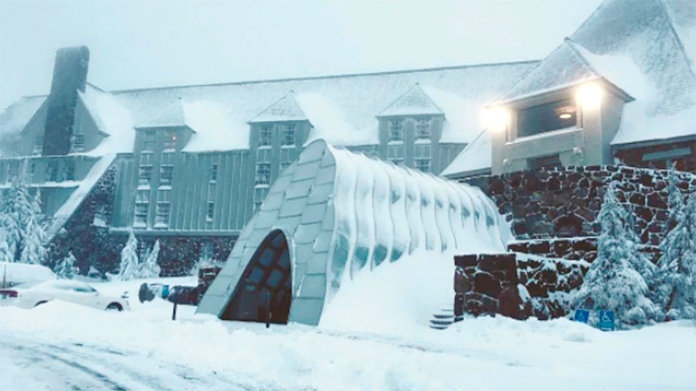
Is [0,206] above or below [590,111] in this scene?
below

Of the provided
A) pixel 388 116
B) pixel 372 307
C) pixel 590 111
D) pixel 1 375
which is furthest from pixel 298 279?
pixel 388 116

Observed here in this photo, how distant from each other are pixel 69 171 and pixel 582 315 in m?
40.2

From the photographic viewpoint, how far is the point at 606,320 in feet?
39.4

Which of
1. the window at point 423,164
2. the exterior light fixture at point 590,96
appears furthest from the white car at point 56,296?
the window at point 423,164

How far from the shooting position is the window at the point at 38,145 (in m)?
46.1

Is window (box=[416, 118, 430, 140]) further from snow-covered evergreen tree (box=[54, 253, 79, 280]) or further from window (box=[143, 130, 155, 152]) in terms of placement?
snow-covered evergreen tree (box=[54, 253, 79, 280])

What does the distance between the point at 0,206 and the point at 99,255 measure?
6.80m

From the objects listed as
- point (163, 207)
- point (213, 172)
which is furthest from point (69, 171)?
point (213, 172)

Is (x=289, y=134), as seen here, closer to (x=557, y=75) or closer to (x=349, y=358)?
(x=557, y=75)

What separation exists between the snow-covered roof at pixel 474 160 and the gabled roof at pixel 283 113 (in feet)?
45.0

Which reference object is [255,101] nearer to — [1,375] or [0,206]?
[0,206]

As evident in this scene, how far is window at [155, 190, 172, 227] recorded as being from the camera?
1642 inches

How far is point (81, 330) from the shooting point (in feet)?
40.6

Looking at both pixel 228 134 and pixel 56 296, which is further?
pixel 228 134
